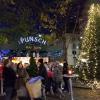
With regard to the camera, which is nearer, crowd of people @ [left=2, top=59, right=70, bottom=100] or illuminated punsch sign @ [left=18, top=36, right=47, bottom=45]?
crowd of people @ [left=2, top=59, right=70, bottom=100]

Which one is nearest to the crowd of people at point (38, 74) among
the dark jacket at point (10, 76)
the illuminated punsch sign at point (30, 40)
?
the dark jacket at point (10, 76)

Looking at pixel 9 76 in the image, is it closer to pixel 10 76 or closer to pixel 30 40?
pixel 10 76

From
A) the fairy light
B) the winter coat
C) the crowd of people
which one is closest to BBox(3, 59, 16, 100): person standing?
the crowd of people

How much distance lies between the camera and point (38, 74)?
22891 mm

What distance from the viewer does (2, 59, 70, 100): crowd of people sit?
18.3 metres

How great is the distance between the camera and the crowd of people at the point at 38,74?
1831 centimetres

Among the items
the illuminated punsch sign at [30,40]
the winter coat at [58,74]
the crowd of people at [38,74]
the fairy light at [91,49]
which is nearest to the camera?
the fairy light at [91,49]

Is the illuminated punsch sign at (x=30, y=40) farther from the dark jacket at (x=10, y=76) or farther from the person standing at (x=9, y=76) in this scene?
the dark jacket at (x=10, y=76)

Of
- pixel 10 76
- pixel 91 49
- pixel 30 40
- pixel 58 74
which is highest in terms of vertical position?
pixel 30 40

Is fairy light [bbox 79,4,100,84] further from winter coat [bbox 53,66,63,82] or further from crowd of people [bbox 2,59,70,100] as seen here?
winter coat [bbox 53,66,63,82]

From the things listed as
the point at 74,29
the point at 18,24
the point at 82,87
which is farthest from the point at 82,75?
the point at 74,29

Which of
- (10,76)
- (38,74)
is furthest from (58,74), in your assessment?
(10,76)

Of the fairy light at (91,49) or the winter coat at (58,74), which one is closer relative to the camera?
the fairy light at (91,49)

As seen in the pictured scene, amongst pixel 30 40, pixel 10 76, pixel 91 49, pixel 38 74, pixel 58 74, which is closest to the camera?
pixel 91 49
